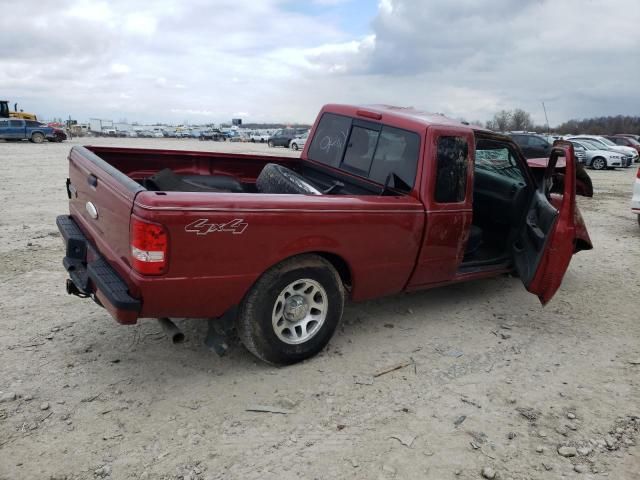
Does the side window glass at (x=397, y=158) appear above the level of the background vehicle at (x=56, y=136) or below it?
below

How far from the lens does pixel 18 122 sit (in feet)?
99.5

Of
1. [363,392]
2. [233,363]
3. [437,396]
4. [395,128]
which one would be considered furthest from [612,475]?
[395,128]

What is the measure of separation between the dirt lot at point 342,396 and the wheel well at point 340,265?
1.81 ft

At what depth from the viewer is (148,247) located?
2.90 metres

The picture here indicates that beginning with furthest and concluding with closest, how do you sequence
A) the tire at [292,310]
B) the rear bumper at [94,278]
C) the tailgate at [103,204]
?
the tire at [292,310], the tailgate at [103,204], the rear bumper at [94,278]

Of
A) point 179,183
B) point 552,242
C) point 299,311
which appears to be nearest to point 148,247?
point 299,311

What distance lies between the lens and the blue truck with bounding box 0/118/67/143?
2980cm

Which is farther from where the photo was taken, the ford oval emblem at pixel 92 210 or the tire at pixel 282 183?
the tire at pixel 282 183

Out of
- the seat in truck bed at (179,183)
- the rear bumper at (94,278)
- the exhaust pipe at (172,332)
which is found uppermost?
the seat in truck bed at (179,183)

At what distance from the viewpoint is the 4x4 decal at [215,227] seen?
2.97 m

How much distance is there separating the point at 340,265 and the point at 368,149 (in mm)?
1295

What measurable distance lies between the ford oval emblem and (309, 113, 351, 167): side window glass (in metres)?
2.25

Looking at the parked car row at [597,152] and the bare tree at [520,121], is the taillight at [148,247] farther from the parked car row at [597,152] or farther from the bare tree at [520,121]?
the bare tree at [520,121]

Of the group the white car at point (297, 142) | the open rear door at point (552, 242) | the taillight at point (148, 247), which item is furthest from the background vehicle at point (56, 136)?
the open rear door at point (552, 242)
